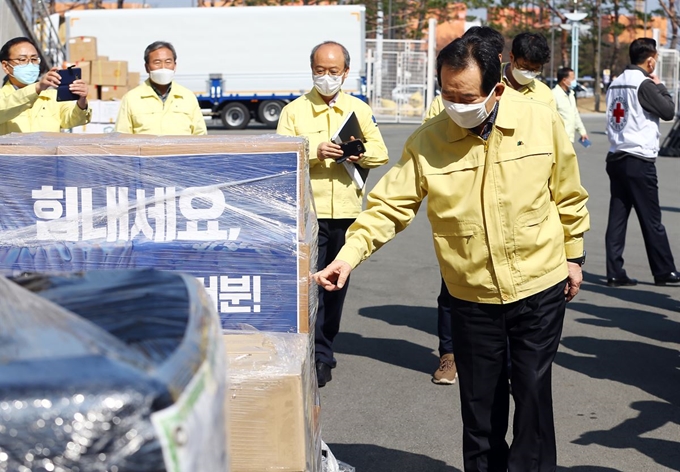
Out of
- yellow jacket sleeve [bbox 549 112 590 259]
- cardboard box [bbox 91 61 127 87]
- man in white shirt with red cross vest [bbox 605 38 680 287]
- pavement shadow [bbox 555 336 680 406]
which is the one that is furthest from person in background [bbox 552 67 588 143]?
cardboard box [bbox 91 61 127 87]

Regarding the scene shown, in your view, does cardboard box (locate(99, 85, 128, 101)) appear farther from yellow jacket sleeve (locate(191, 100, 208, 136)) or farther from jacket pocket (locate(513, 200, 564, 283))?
jacket pocket (locate(513, 200, 564, 283))

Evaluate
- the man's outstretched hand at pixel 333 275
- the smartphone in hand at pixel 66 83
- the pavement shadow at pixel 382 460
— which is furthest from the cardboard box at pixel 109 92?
the man's outstretched hand at pixel 333 275

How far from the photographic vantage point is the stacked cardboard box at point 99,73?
18.2 m

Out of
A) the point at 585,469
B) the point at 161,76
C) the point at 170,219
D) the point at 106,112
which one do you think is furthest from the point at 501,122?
the point at 106,112

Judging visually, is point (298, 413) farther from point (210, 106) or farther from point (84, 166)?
point (210, 106)

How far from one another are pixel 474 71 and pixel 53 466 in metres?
2.31

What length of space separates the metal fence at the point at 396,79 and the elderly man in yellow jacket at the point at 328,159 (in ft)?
90.0

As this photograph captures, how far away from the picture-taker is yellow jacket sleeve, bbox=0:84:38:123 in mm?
5648

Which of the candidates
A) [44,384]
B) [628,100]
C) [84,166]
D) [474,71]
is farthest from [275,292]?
[628,100]

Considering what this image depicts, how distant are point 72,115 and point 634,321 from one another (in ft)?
14.1

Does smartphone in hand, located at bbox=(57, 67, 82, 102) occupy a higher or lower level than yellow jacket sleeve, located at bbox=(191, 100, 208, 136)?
higher

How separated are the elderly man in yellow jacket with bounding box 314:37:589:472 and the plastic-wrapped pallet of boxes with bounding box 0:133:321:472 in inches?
10.0

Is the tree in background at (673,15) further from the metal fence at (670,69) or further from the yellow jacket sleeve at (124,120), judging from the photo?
the yellow jacket sleeve at (124,120)

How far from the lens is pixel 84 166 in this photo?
3.56m
